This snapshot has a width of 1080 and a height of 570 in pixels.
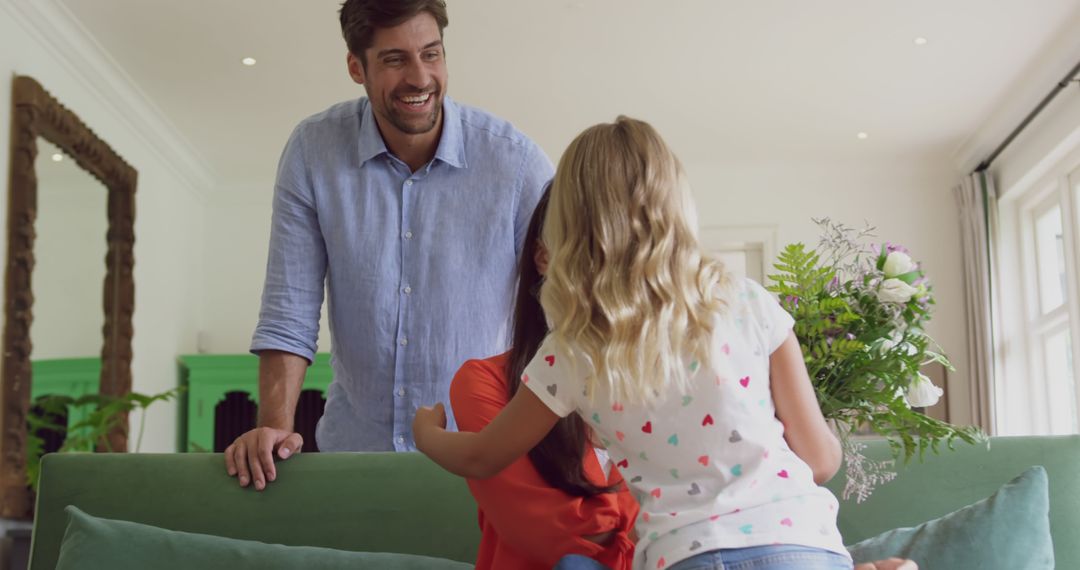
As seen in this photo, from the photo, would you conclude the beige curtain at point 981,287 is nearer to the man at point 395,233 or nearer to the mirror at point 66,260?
the mirror at point 66,260

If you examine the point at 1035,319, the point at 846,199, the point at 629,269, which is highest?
the point at 846,199

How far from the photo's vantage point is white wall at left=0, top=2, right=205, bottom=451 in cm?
494

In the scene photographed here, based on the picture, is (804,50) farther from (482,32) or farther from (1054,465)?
(1054,465)

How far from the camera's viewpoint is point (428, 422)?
1.52 m

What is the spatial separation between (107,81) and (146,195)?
0.91 metres

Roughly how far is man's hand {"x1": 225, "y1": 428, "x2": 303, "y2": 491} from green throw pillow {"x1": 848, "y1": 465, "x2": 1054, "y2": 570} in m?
0.91

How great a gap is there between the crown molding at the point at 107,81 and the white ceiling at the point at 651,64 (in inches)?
2.1

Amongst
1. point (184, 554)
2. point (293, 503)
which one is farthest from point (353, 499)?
point (184, 554)

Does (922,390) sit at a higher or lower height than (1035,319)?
lower

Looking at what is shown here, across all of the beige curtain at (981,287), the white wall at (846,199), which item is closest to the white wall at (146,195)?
the white wall at (846,199)

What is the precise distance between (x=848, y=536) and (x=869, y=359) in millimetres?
303

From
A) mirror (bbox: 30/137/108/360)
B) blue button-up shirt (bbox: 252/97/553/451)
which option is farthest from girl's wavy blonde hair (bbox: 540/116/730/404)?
mirror (bbox: 30/137/108/360)

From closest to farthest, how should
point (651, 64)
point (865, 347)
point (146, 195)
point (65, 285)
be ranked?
1. point (865, 347)
2. point (65, 285)
3. point (651, 64)
4. point (146, 195)

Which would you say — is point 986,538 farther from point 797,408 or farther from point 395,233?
point 395,233
